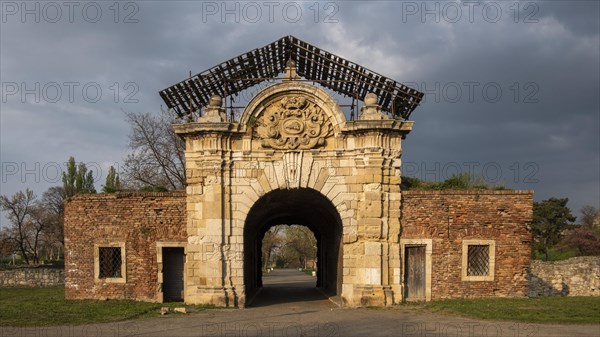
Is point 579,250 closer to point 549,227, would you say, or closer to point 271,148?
point 549,227

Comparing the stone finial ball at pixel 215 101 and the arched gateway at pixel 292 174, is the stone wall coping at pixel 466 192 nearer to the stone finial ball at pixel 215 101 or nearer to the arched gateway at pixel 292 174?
the arched gateway at pixel 292 174

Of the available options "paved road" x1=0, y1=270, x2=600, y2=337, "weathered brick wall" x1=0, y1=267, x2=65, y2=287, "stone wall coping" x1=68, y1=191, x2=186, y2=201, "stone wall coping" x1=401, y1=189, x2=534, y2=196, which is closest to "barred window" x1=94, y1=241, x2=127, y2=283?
"stone wall coping" x1=68, y1=191, x2=186, y2=201

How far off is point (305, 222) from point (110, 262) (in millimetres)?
10966

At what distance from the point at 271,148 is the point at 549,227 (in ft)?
130


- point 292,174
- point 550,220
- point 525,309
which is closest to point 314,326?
point 292,174

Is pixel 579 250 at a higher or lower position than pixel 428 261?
lower

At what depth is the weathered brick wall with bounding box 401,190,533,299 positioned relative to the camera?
18.3m

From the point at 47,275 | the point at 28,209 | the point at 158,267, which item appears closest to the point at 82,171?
the point at 28,209

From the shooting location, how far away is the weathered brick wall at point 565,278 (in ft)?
85.7

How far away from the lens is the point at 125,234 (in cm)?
1877

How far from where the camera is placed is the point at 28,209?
52094mm

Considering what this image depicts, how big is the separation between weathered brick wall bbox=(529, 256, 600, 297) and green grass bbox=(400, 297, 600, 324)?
27.4 feet

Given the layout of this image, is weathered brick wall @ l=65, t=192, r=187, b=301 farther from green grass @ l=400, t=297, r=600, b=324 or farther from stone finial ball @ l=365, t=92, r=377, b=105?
green grass @ l=400, t=297, r=600, b=324

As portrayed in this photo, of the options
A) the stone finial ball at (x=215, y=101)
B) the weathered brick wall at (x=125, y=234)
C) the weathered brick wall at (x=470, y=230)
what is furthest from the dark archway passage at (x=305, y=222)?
the stone finial ball at (x=215, y=101)
